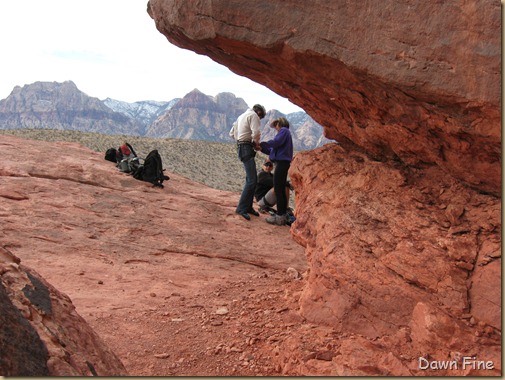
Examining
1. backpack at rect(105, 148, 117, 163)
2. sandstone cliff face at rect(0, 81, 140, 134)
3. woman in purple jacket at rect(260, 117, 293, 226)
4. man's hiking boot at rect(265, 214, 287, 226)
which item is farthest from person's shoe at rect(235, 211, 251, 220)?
sandstone cliff face at rect(0, 81, 140, 134)

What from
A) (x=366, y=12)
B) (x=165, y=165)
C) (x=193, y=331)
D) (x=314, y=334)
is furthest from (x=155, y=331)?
(x=165, y=165)

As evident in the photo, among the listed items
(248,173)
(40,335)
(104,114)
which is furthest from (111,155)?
(104,114)

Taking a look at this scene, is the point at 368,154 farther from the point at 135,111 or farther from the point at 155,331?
the point at 135,111

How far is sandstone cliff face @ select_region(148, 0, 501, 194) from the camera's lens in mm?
3414

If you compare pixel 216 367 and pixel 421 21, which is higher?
pixel 421 21

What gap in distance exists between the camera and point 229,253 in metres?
7.21

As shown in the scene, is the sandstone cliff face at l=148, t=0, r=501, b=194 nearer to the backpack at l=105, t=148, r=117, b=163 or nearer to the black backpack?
the black backpack

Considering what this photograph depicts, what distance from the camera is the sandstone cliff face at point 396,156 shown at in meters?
3.45

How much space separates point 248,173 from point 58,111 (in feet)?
477

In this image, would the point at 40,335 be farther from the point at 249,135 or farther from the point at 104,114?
the point at 104,114

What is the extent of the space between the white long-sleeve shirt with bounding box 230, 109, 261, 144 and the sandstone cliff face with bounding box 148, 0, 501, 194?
10.4 ft

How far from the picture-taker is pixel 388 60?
363cm

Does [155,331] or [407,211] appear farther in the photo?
[155,331]

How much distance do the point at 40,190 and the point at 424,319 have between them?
7.19 m
